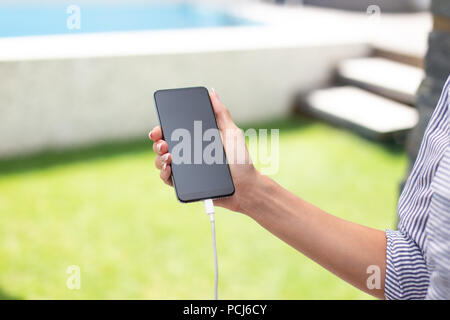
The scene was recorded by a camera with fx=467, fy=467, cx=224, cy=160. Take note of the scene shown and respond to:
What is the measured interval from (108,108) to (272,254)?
5.10 ft

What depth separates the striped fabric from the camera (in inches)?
21.5

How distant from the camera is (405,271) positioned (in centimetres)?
68

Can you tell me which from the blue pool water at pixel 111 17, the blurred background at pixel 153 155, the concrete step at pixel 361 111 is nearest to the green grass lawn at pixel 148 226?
the blurred background at pixel 153 155

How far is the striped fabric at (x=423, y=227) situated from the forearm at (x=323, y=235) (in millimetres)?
22

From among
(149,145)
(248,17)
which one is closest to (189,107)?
(149,145)

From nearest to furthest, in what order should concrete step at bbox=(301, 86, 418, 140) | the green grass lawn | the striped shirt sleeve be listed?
the striped shirt sleeve < the green grass lawn < concrete step at bbox=(301, 86, 418, 140)

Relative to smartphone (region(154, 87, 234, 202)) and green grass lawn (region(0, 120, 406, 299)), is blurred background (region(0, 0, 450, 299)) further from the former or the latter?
smartphone (region(154, 87, 234, 202))

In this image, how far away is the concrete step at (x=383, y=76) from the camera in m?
3.33

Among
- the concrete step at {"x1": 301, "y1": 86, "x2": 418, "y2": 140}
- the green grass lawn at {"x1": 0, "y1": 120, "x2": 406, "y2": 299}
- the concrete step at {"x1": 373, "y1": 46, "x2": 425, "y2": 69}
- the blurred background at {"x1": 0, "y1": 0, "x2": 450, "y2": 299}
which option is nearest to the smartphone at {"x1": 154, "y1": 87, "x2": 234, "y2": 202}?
the blurred background at {"x1": 0, "y1": 0, "x2": 450, "y2": 299}

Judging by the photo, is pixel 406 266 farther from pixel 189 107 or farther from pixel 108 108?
pixel 108 108

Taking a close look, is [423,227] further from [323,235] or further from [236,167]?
[236,167]

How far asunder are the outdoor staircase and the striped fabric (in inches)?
94.9

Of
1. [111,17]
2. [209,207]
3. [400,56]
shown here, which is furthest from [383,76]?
[111,17]
